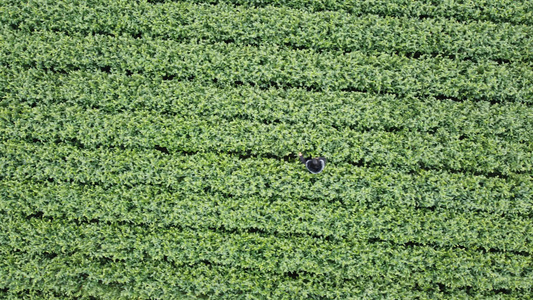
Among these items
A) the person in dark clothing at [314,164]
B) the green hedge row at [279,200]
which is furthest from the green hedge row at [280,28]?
the green hedge row at [279,200]

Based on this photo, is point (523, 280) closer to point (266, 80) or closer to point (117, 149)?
point (266, 80)

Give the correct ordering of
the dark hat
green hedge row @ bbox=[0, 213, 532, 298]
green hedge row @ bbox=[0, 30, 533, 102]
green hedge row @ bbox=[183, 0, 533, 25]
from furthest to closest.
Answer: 1. green hedge row @ bbox=[183, 0, 533, 25]
2. green hedge row @ bbox=[0, 30, 533, 102]
3. green hedge row @ bbox=[0, 213, 532, 298]
4. the dark hat

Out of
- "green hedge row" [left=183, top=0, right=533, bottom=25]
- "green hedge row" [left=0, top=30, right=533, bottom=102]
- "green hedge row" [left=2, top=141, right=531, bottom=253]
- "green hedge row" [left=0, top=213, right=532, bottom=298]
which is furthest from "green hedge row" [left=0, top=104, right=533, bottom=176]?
"green hedge row" [left=183, top=0, right=533, bottom=25]

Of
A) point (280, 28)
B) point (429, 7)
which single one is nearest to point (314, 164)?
point (280, 28)

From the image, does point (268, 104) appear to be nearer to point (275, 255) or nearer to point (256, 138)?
point (256, 138)

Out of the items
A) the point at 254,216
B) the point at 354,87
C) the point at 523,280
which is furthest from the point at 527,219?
the point at 254,216

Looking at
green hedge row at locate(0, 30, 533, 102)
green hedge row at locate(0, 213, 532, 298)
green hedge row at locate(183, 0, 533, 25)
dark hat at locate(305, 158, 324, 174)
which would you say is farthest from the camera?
green hedge row at locate(183, 0, 533, 25)

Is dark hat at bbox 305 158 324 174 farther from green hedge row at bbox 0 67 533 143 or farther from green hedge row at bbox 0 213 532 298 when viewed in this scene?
green hedge row at bbox 0 213 532 298
